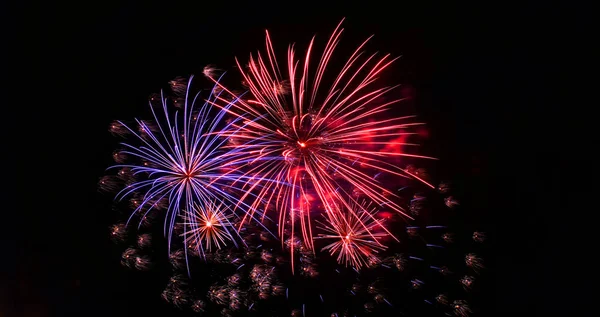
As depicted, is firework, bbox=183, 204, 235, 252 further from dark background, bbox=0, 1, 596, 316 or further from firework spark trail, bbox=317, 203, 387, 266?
dark background, bbox=0, 1, 596, 316

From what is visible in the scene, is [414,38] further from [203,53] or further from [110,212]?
[110,212]

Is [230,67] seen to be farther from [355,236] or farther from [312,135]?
[355,236]

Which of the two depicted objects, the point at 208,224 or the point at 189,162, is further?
the point at 208,224

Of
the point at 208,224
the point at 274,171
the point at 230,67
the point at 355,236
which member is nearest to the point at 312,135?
the point at 274,171

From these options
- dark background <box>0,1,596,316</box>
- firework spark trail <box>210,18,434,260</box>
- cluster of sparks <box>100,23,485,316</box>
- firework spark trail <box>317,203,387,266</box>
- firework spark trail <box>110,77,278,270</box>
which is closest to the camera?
firework spark trail <box>210,18,434,260</box>

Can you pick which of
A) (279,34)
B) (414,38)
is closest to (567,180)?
(414,38)

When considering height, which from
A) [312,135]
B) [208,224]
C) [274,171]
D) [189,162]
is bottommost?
[208,224]

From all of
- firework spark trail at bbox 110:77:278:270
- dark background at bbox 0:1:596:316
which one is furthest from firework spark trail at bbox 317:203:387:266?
dark background at bbox 0:1:596:316
